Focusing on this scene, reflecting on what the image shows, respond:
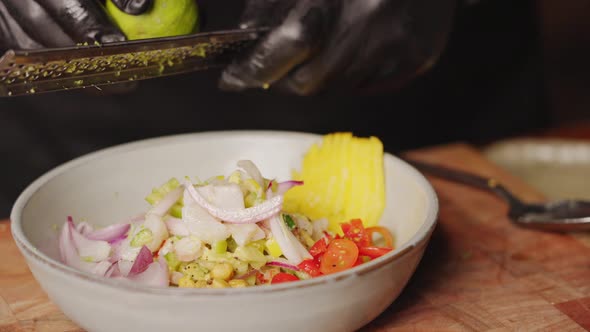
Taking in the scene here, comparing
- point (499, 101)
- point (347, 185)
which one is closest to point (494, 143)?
point (499, 101)

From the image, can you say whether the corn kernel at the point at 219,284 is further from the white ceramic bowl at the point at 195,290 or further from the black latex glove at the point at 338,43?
the black latex glove at the point at 338,43

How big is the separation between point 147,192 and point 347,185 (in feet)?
1.59

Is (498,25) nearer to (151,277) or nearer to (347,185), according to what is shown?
(347,185)

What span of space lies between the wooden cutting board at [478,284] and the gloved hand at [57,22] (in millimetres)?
499

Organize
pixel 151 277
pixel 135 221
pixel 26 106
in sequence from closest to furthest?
1. pixel 151 277
2. pixel 135 221
3. pixel 26 106

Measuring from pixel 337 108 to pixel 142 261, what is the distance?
1.35 meters

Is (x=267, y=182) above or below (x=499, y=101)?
above

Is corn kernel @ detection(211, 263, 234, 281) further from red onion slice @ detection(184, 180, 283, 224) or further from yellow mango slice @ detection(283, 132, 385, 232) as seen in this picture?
yellow mango slice @ detection(283, 132, 385, 232)

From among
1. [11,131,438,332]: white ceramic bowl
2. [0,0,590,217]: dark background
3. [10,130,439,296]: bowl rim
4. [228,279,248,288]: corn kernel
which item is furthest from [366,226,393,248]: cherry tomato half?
[0,0,590,217]: dark background

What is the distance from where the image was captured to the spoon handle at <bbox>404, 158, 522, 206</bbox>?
67.5 inches

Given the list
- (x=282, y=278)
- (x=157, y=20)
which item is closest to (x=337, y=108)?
(x=157, y=20)

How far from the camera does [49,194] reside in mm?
1391

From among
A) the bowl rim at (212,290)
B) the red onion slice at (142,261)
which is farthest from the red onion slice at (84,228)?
the red onion slice at (142,261)

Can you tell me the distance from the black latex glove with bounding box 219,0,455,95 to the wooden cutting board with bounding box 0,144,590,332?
1.46ft
